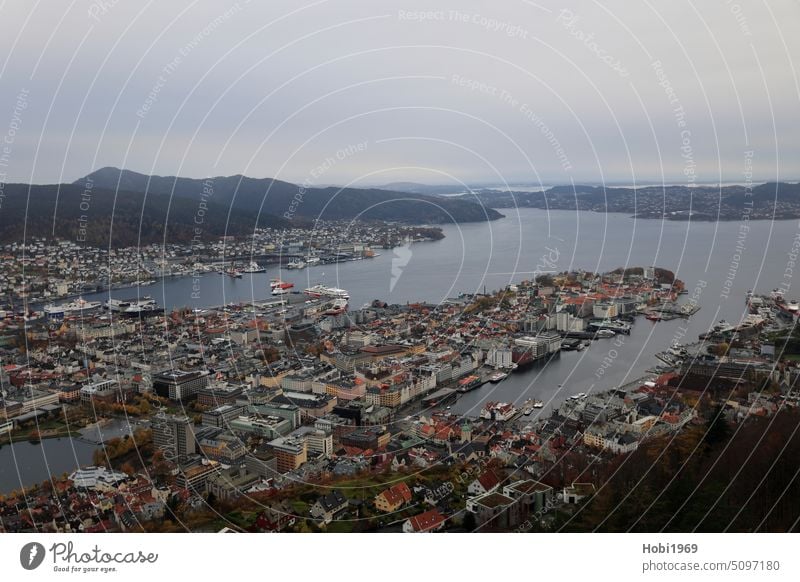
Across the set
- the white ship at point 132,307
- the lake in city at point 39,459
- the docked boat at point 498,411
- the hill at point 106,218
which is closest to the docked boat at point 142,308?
the white ship at point 132,307

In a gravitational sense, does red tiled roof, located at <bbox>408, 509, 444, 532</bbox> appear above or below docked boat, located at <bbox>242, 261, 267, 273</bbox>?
below

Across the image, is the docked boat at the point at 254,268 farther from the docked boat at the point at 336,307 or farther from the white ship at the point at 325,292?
the docked boat at the point at 336,307

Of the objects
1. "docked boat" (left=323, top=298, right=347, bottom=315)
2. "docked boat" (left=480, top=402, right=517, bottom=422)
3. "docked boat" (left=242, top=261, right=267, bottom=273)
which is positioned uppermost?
"docked boat" (left=242, top=261, right=267, bottom=273)

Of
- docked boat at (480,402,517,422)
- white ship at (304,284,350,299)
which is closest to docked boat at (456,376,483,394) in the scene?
docked boat at (480,402,517,422)

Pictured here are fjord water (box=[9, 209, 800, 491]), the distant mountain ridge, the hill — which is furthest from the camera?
the distant mountain ridge

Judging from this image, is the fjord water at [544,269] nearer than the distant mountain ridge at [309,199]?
Yes

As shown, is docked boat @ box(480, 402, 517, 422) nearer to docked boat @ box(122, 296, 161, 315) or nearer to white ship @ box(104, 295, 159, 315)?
docked boat @ box(122, 296, 161, 315)

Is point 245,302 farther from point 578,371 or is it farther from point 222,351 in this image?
point 578,371
